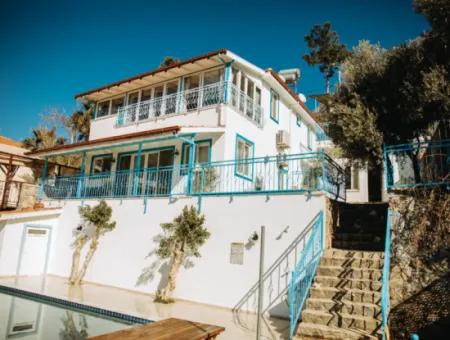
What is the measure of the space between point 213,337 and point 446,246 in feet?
20.5

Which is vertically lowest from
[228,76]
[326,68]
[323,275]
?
[323,275]

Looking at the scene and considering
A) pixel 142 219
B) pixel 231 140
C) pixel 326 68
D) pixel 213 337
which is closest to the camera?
pixel 213 337

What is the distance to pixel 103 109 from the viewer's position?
20.6m

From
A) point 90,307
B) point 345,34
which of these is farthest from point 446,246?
point 345,34

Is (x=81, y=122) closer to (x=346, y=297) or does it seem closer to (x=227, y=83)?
(x=227, y=83)

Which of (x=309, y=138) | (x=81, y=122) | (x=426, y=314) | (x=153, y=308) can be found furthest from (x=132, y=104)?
(x=426, y=314)

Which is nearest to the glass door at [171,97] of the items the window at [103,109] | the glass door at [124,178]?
the glass door at [124,178]

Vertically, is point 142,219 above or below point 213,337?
Answer: above

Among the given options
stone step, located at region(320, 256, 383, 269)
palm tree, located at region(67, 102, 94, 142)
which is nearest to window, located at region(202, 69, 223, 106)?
stone step, located at region(320, 256, 383, 269)

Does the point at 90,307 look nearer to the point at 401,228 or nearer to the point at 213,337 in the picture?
the point at 213,337

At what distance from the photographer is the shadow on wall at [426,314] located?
7562 millimetres

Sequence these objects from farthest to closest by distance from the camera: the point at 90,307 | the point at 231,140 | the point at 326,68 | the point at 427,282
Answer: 1. the point at 326,68
2. the point at 231,140
3. the point at 90,307
4. the point at 427,282

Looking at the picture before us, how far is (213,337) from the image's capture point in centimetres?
539

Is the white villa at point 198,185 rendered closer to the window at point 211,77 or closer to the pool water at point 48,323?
the window at point 211,77
